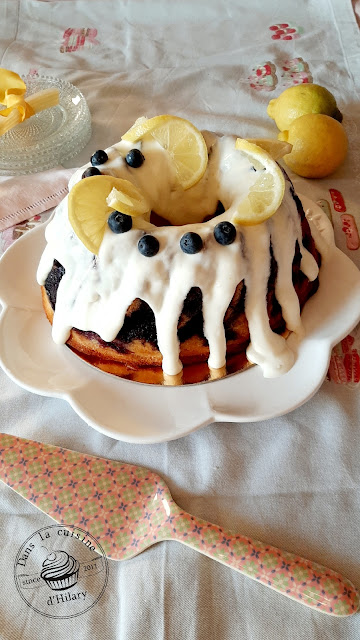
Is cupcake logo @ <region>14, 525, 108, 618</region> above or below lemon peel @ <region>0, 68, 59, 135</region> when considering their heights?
below

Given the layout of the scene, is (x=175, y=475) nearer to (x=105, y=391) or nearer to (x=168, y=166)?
(x=105, y=391)

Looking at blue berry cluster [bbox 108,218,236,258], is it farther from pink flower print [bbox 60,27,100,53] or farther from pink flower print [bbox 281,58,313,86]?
pink flower print [bbox 60,27,100,53]

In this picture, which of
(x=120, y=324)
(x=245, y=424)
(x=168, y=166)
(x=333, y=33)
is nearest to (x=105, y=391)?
(x=120, y=324)

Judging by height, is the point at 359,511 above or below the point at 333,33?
below

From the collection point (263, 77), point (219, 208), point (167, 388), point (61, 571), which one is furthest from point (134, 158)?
point (263, 77)

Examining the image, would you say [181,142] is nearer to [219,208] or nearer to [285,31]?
[219,208]

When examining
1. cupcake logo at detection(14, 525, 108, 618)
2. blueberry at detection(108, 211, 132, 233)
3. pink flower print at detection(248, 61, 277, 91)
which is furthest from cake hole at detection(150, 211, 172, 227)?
pink flower print at detection(248, 61, 277, 91)

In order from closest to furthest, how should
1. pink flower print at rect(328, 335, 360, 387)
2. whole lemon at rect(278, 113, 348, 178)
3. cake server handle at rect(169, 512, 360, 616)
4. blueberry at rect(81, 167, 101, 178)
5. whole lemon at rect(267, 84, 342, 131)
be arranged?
cake server handle at rect(169, 512, 360, 616)
blueberry at rect(81, 167, 101, 178)
pink flower print at rect(328, 335, 360, 387)
whole lemon at rect(278, 113, 348, 178)
whole lemon at rect(267, 84, 342, 131)
